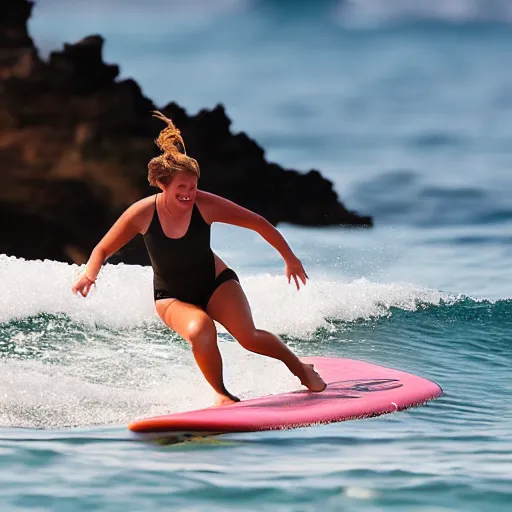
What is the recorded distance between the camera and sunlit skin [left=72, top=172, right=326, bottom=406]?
447cm

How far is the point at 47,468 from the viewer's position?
3205 mm

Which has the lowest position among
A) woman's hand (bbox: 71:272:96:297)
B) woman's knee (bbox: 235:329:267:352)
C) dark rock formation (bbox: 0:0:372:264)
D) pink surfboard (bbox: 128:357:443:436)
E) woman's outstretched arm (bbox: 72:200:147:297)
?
pink surfboard (bbox: 128:357:443:436)

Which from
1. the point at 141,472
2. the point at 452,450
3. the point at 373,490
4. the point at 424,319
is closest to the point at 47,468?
the point at 141,472

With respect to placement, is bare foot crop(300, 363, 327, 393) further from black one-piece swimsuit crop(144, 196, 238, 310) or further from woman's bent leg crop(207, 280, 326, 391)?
black one-piece swimsuit crop(144, 196, 238, 310)

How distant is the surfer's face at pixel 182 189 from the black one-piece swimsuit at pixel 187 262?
0.10 meters

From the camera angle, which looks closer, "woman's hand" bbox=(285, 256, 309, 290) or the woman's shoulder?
the woman's shoulder

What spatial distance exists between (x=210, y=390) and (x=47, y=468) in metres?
2.35

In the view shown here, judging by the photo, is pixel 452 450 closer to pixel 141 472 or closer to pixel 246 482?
pixel 246 482

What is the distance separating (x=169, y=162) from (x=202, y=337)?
937 mm

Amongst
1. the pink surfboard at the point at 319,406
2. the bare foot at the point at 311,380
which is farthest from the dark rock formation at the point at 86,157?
the bare foot at the point at 311,380

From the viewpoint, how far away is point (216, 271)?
4.70 m

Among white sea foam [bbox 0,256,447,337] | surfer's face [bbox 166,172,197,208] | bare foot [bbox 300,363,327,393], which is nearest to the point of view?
surfer's face [bbox 166,172,197,208]

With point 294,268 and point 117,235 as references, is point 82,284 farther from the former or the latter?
point 294,268

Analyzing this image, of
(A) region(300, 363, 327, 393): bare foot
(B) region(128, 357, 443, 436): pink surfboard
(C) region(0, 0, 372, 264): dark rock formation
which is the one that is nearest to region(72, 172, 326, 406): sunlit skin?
(A) region(300, 363, 327, 393): bare foot
